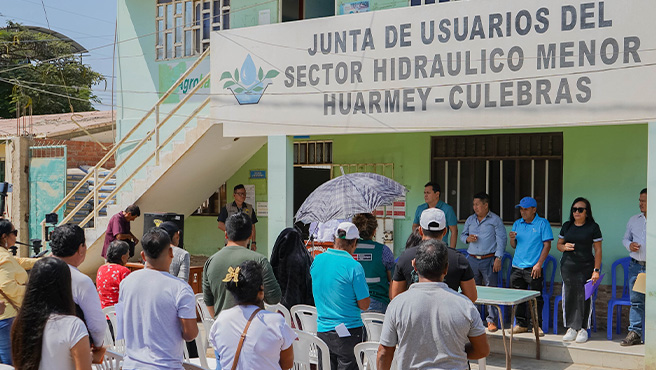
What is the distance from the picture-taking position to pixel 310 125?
10234 mm

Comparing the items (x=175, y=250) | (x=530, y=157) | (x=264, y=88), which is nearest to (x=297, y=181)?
(x=264, y=88)

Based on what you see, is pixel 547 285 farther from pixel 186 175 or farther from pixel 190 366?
pixel 190 366

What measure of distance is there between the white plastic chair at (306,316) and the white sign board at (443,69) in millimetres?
3642

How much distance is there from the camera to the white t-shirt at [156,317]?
434cm

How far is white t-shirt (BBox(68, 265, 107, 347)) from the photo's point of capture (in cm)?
427

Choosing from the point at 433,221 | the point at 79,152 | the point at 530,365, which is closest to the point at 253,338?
the point at 433,221

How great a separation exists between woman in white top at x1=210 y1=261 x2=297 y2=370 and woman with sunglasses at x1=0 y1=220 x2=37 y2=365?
8.48 ft

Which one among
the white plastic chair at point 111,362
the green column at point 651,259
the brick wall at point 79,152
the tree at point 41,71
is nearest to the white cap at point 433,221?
the white plastic chair at point 111,362

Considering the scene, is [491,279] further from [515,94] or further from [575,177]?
[515,94]

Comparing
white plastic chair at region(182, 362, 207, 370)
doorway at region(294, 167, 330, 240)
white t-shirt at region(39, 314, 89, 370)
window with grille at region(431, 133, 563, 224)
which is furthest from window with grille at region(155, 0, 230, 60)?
white t-shirt at region(39, 314, 89, 370)

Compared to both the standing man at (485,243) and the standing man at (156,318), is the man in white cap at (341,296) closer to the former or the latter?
the standing man at (156,318)

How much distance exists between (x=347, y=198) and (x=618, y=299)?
360cm

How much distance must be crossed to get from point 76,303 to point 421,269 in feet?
6.73

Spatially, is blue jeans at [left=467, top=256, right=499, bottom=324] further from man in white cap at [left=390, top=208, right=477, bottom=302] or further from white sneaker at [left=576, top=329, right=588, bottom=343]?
man in white cap at [left=390, top=208, right=477, bottom=302]
